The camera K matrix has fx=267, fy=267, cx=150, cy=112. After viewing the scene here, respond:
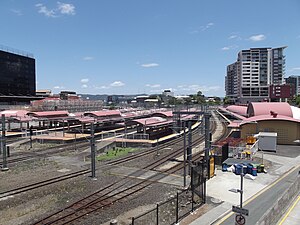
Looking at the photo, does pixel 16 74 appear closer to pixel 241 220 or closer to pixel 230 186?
pixel 230 186

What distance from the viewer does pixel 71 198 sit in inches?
762

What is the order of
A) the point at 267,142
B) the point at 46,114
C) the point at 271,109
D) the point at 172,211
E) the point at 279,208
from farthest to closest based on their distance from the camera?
the point at 46,114, the point at 271,109, the point at 267,142, the point at 172,211, the point at 279,208

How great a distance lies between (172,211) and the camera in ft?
55.8

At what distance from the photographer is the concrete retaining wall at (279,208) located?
41.3 feet

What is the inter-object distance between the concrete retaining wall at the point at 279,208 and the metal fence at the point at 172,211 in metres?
4.62

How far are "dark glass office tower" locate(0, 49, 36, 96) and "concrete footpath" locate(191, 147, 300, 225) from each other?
113291 mm

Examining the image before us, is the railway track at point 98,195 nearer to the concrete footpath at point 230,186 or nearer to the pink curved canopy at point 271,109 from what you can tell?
the concrete footpath at point 230,186

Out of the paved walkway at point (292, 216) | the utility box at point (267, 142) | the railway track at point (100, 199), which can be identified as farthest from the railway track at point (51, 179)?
the paved walkway at point (292, 216)

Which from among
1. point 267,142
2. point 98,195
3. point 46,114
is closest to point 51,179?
point 98,195

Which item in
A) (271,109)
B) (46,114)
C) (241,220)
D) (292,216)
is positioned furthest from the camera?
(46,114)

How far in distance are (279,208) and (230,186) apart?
6809 millimetres

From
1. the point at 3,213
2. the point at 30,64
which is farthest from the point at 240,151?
the point at 30,64

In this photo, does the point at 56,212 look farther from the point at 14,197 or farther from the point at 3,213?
the point at 14,197

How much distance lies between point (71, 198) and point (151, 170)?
9706 mm
